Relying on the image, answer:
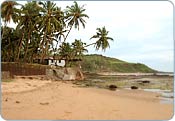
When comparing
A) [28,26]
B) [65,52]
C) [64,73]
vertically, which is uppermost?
[28,26]

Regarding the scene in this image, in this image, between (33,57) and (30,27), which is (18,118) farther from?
(33,57)

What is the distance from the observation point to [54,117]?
4148mm

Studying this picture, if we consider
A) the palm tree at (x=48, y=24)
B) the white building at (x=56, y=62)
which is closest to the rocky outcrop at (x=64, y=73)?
the white building at (x=56, y=62)

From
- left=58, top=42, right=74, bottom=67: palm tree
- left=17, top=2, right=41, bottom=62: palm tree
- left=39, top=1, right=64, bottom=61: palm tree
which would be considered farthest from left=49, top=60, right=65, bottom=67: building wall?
left=17, top=2, right=41, bottom=62: palm tree

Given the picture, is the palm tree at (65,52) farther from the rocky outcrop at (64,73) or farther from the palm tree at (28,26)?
the palm tree at (28,26)

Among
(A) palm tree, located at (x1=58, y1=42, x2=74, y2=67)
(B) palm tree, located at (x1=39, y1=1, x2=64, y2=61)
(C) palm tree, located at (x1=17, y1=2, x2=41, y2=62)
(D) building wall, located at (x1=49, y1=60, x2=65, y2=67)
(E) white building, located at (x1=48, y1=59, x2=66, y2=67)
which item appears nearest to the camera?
(C) palm tree, located at (x1=17, y1=2, x2=41, y2=62)

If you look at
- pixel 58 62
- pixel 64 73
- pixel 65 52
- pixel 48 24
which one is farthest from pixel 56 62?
pixel 48 24

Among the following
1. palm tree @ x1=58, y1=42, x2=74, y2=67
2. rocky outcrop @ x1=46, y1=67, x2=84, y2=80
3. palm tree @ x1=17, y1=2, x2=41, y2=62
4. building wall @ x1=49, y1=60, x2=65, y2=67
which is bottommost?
rocky outcrop @ x1=46, y1=67, x2=84, y2=80

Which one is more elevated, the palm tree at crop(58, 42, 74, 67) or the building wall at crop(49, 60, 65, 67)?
the palm tree at crop(58, 42, 74, 67)

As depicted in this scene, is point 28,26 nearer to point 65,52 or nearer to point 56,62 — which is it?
point 56,62

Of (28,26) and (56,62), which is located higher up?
(28,26)

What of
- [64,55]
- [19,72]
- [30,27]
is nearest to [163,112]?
[19,72]

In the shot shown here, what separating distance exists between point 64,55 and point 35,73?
8726mm

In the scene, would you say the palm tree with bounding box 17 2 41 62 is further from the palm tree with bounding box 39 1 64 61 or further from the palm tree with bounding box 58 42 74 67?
the palm tree with bounding box 58 42 74 67
